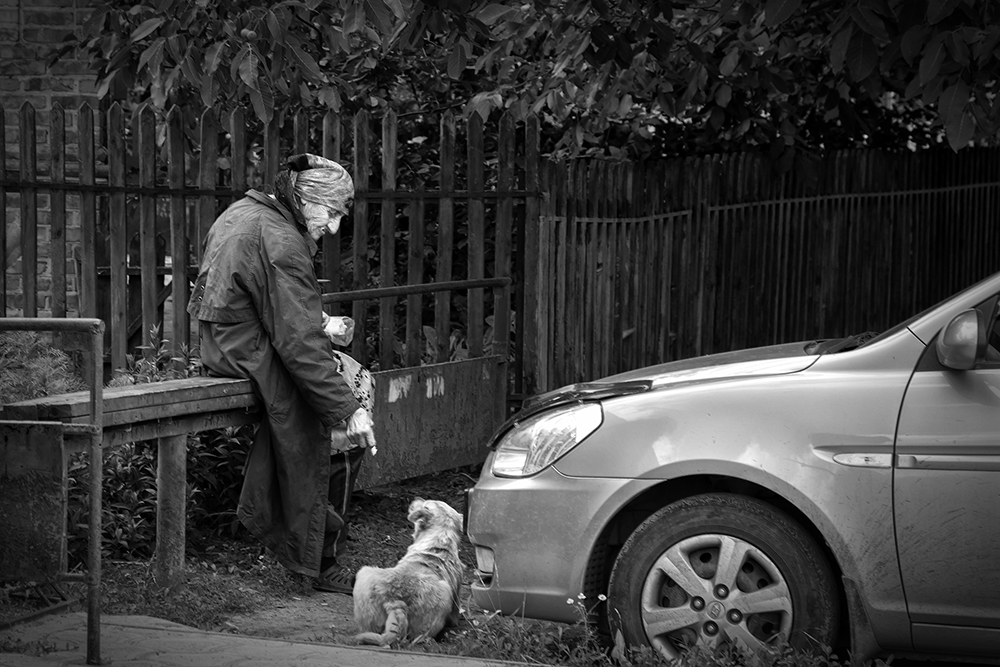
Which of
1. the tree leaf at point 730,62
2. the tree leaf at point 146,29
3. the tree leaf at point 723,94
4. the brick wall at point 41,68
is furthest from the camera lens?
the brick wall at point 41,68

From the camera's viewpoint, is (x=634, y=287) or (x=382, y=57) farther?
(x=382, y=57)

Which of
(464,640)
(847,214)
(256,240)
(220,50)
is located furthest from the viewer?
(847,214)

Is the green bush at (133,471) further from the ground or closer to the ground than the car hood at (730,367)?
closer to the ground

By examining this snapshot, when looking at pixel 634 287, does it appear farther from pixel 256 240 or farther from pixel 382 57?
pixel 256 240

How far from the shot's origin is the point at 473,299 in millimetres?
8070

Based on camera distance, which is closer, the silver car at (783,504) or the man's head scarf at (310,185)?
the silver car at (783,504)

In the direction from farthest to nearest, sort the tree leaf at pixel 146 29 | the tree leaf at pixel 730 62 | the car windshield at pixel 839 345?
the tree leaf at pixel 730 62
the tree leaf at pixel 146 29
the car windshield at pixel 839 345

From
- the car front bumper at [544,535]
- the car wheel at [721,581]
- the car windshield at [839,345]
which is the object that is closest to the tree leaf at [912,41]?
the car windshield at [839,345]

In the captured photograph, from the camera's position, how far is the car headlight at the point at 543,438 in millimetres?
4652

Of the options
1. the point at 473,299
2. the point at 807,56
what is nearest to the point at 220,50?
the point at 473,299

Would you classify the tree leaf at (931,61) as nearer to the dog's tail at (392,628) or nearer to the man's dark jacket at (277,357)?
the man's dark jacket at (277,357)

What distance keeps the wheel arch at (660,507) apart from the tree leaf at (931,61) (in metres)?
1.96

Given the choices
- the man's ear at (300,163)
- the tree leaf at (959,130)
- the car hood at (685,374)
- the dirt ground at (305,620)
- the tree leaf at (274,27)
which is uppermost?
the tree leaf at (274,27)

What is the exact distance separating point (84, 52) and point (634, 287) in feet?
14.6
